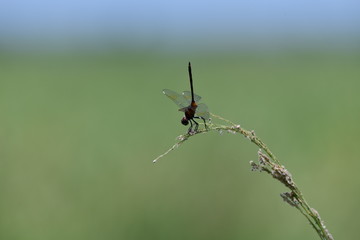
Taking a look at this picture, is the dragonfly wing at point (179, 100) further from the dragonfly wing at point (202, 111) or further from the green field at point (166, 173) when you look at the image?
the green field at point (166, 173)

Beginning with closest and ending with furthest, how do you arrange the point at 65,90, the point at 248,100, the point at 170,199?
the point at 170,199, the point at 248,100, the point at 65,90

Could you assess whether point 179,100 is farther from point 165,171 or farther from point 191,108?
point 165,171

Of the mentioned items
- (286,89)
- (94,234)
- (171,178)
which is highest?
(286,89)

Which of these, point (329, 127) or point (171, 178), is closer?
point (171, 178)

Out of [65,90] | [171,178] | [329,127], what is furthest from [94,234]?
[65,90]

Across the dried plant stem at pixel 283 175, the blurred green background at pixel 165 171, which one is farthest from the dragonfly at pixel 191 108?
the blurred green background at pixel 165 171

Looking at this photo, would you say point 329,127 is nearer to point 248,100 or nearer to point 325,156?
point 325,156

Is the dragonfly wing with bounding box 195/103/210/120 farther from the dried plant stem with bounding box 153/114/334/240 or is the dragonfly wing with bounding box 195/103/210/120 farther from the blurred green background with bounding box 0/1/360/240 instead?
the blurred green background with bounding box 0/1/360/240

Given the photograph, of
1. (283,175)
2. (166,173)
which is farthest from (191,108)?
(166,173)
